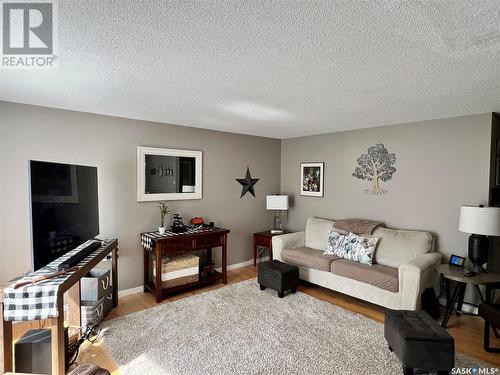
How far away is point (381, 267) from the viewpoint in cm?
336

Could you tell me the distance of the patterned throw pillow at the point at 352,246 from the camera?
11.5 feet

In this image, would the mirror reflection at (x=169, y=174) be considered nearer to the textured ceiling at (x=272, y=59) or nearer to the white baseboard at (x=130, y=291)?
the textured ceiling at (x=272, y=59)

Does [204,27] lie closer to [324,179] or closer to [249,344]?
[249,344]

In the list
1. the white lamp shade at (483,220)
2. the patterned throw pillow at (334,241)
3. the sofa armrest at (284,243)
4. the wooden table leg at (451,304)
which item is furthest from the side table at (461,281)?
the sofa armrest at (284,243)

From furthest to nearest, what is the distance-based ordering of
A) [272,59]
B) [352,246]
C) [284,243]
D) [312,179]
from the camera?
[312,179] < [284,243] < [352,246] < [272,59]

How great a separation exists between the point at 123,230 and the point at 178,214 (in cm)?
75

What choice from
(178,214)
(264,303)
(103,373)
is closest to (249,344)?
(264,303)

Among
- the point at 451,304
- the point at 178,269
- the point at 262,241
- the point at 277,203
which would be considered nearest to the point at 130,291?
the point at 178,269

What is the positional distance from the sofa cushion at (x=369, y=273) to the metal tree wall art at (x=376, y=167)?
1.15 meters

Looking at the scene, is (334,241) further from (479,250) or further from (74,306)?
(74,306)

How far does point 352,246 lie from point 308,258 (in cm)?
60

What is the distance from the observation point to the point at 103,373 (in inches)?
70.6

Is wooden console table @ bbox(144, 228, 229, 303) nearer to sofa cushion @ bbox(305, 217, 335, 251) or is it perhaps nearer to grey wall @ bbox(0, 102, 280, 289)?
grey wall @ bbox(0, 102, 280, 289)

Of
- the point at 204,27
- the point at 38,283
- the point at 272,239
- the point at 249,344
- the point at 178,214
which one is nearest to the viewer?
the point at 204,27
